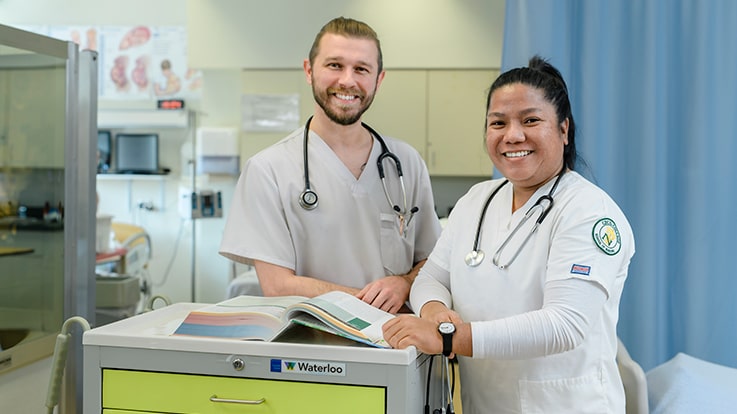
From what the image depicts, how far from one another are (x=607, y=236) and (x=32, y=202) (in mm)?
1803

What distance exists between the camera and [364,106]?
1.74 m

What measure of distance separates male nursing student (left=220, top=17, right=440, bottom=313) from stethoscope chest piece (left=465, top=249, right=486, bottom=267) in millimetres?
252

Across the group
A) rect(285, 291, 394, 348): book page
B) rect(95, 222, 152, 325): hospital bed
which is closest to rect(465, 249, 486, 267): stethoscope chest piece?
rect(285, 291, 394, 348): book page

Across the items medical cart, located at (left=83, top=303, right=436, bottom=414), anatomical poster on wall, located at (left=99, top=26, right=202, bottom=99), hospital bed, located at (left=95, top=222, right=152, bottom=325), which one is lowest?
hospital bed, located at (left=95, top=222, right=152, bottom=325)

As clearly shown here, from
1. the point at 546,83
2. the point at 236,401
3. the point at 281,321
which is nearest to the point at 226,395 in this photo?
the point at 236,401

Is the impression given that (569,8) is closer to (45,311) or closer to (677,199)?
(677,199)

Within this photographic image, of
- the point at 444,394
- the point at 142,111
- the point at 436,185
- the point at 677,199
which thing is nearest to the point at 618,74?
the point at 677,199

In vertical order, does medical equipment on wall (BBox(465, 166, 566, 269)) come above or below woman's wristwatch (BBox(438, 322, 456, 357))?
above

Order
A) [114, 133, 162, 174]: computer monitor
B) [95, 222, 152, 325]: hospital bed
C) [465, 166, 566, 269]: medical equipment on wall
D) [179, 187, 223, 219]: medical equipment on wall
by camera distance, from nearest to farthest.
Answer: [465, 166, 566, 269]: medical equipment on wall → [95, 222, 152, 325]: hospital bed → [179, 187, 223, 219]: medical equipment on wall → [114, 133, 162, 174]: computer monitor

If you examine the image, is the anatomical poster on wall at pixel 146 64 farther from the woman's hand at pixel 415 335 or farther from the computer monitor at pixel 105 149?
the woman's hand at pixel 415 335

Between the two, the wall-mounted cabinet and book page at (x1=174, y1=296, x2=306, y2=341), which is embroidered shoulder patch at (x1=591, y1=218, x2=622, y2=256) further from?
the wall-mounted cabinet

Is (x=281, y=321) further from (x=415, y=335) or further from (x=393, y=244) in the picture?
(x=393, y=244)

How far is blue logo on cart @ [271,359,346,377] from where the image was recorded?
1.15 m

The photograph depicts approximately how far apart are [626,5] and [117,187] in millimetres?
4540
